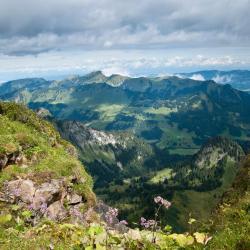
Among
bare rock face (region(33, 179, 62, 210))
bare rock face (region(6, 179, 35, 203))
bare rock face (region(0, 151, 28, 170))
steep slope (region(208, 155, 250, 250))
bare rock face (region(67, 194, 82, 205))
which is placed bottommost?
bare rock face (region(67, 194, 82, 205))

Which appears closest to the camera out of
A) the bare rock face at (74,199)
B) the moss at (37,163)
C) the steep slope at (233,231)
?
the steep slope at (233,231)

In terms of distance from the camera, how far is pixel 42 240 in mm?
16453

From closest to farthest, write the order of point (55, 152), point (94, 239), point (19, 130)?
1. point (94, 239)
2. point (55, 152)
3. point (19, 130)

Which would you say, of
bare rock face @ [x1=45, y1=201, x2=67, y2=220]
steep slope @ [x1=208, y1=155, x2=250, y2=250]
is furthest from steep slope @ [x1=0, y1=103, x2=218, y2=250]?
steep slope @ [x1=208, y1=155, x2=250, y2=250]

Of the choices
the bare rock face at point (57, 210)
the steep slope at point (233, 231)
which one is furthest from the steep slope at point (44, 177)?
the steep slope at point (233, 231)

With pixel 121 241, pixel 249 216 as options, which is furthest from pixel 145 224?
pixel 249 216

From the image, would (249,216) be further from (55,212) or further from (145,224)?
(55,212)

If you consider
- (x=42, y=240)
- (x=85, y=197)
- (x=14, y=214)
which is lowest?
(x=85, y=197)

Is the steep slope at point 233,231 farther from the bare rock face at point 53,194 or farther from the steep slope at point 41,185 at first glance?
the bare rock face at point 53,194

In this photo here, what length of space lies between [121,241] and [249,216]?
691cm

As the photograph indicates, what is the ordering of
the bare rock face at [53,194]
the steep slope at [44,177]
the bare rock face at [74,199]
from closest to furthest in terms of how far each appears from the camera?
the bare rock face at [53,194], the steep slope at [44,177], the bare rock face at [74,199]

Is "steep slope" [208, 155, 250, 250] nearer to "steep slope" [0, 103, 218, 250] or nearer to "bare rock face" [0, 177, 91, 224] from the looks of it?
"steep slope" [0, 103, 218, 250]

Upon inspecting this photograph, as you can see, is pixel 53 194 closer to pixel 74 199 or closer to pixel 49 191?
pixel 49 191

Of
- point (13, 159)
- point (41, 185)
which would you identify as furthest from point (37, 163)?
point (41, 185)
